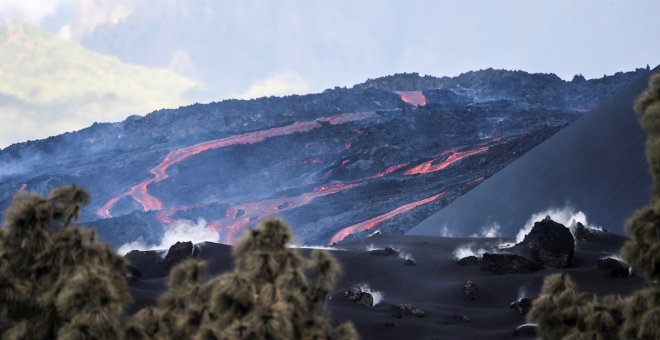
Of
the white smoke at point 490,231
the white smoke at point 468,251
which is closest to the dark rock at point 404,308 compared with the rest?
the white smoke at point 468,251

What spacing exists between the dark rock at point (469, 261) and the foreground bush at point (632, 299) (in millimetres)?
34894

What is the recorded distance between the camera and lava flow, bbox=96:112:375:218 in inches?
5310

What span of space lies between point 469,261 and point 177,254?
17664mm

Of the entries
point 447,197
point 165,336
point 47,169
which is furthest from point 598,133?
point 47,169

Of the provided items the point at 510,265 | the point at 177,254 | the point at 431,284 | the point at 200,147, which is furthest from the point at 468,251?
the point at 200,147

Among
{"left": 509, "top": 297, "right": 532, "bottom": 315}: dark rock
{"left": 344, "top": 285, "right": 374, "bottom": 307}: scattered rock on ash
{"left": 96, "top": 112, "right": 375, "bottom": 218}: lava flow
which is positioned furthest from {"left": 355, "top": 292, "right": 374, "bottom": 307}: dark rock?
{"left": 96, "top": 112, "right": 375, "bottom": 218}: lava flow

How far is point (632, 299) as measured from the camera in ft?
47.0

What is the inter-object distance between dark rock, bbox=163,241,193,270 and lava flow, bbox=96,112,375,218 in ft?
259

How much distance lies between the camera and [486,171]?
11044cm

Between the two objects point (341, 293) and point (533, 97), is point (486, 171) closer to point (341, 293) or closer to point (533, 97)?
point (341, 293)

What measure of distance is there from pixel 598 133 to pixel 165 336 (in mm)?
64861

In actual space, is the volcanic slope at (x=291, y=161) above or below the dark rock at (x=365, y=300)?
above

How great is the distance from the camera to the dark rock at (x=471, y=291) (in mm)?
45062

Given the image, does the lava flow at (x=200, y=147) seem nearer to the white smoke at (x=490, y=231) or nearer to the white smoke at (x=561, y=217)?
the white smoke at (x=490, y=231)
